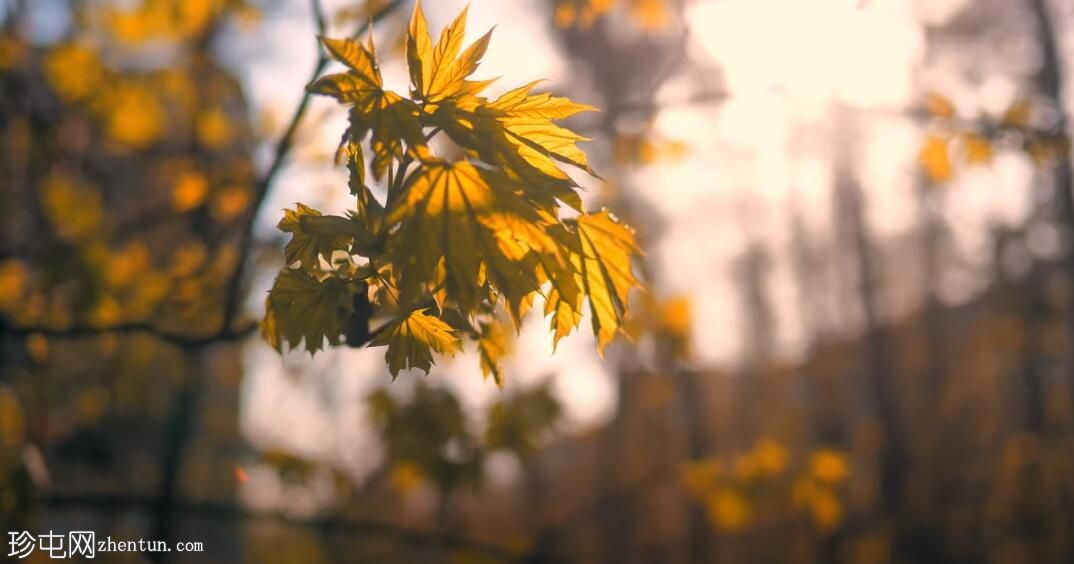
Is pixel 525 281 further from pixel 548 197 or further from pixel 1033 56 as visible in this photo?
pixel 1033 56

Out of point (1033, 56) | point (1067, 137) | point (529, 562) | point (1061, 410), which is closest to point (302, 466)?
point (529, 562)

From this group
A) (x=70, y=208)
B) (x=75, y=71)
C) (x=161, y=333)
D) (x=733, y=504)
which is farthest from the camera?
(x=70, y=208)

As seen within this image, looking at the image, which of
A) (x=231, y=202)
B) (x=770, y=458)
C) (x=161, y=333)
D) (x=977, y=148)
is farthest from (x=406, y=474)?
(x=977, y=148)

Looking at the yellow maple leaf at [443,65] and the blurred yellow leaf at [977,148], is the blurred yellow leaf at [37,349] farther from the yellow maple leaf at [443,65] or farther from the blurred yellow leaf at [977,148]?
the blurred yellow leaf at [977,148]

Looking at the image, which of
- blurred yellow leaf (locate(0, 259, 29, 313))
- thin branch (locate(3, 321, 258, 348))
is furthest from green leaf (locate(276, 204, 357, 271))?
blurred yellow leaf (locate(0, 259, 29, 313))

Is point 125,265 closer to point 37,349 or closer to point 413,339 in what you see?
point 37,349

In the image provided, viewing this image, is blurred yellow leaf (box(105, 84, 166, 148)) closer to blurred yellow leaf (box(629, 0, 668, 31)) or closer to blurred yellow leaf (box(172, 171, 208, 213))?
blurred yellow leaf (box(172, 171, 208, 213))
